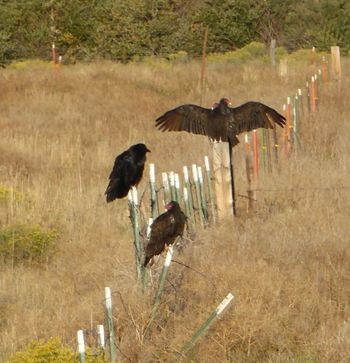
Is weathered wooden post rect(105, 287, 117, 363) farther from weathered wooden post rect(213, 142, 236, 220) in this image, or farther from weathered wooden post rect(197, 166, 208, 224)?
weathered wooden post rect(213, 142, 236, 220)

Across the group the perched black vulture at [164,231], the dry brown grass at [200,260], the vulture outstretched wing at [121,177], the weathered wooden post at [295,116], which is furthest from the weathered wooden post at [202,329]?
the weathered wooden post at [295,116]

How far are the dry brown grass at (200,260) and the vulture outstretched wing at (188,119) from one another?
89 cm

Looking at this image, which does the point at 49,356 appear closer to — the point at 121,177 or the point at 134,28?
the point at 121,177

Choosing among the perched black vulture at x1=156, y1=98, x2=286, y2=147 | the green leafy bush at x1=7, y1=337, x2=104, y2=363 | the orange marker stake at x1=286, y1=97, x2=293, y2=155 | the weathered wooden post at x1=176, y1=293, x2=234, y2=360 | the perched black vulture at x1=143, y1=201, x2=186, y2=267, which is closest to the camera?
the green leafy bush at x1=7, y1=337, x2=104, y2=363

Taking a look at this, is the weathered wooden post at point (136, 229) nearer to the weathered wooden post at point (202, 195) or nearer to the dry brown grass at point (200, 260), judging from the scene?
the dry brown grass at point (200, 260)

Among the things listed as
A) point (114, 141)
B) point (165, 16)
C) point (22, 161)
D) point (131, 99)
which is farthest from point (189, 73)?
point (165, 16)

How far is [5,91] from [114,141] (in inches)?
183

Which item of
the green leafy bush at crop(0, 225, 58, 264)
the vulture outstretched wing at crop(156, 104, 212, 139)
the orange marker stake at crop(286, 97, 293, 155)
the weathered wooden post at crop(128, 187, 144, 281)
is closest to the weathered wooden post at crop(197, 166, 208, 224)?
the vulture outstretched wing at crop(156, 104, 212, 139)

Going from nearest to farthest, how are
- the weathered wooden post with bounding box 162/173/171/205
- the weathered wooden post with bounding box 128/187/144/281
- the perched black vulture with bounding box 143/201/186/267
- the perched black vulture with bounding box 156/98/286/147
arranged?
1. the perched black vulture with bounding box 143/201/186/267
2. the weathered wooden post with bounding box 128/187/144/281
3. the weathered wooden post with bounding box 162/173/171/205
4. the perched black vulture with bounding box 156/98/286/147

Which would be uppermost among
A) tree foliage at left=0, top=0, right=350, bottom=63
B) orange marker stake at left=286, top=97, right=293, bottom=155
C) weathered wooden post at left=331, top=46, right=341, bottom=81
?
tree foliage at left=0, top=0, right=350, bottom=63

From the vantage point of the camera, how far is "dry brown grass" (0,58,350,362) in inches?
229

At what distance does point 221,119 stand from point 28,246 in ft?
6.45

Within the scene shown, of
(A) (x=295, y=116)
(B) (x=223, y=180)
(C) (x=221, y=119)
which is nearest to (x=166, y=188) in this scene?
(B) (x=223, y=180)

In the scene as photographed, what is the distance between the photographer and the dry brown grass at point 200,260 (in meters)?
5.81
